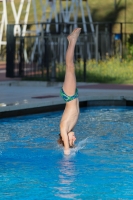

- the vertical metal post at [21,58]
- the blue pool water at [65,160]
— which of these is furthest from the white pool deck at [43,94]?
the vertical metal post at [21,58]

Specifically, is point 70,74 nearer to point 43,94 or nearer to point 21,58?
point 43,94

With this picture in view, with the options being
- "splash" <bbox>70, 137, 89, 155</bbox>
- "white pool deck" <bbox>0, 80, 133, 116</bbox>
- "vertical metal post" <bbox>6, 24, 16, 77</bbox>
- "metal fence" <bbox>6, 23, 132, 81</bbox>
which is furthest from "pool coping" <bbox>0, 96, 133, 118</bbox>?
"vertical metal post" <bbox>6, 24, 16, 77</bbox>

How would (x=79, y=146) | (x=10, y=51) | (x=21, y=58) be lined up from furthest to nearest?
(x=10, y=51)
(x=21, y=58)
(x=79, y=146)

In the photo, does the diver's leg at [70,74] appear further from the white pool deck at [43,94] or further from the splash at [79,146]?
the white pool deck at [43,94]

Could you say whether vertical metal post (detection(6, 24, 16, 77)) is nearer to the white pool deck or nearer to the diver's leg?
the white pool deck

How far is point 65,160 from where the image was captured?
389 inches

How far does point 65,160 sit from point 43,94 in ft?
24.4

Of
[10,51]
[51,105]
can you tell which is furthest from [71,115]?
[10,51]

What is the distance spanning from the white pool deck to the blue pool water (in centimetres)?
42

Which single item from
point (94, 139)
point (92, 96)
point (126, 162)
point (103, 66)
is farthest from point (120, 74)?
point (126, 162)

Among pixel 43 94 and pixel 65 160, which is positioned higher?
pixel 65 160

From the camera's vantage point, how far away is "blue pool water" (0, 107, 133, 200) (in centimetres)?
800

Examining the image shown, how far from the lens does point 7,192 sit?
7902 millimetres

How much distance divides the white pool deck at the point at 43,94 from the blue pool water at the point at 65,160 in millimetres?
418
